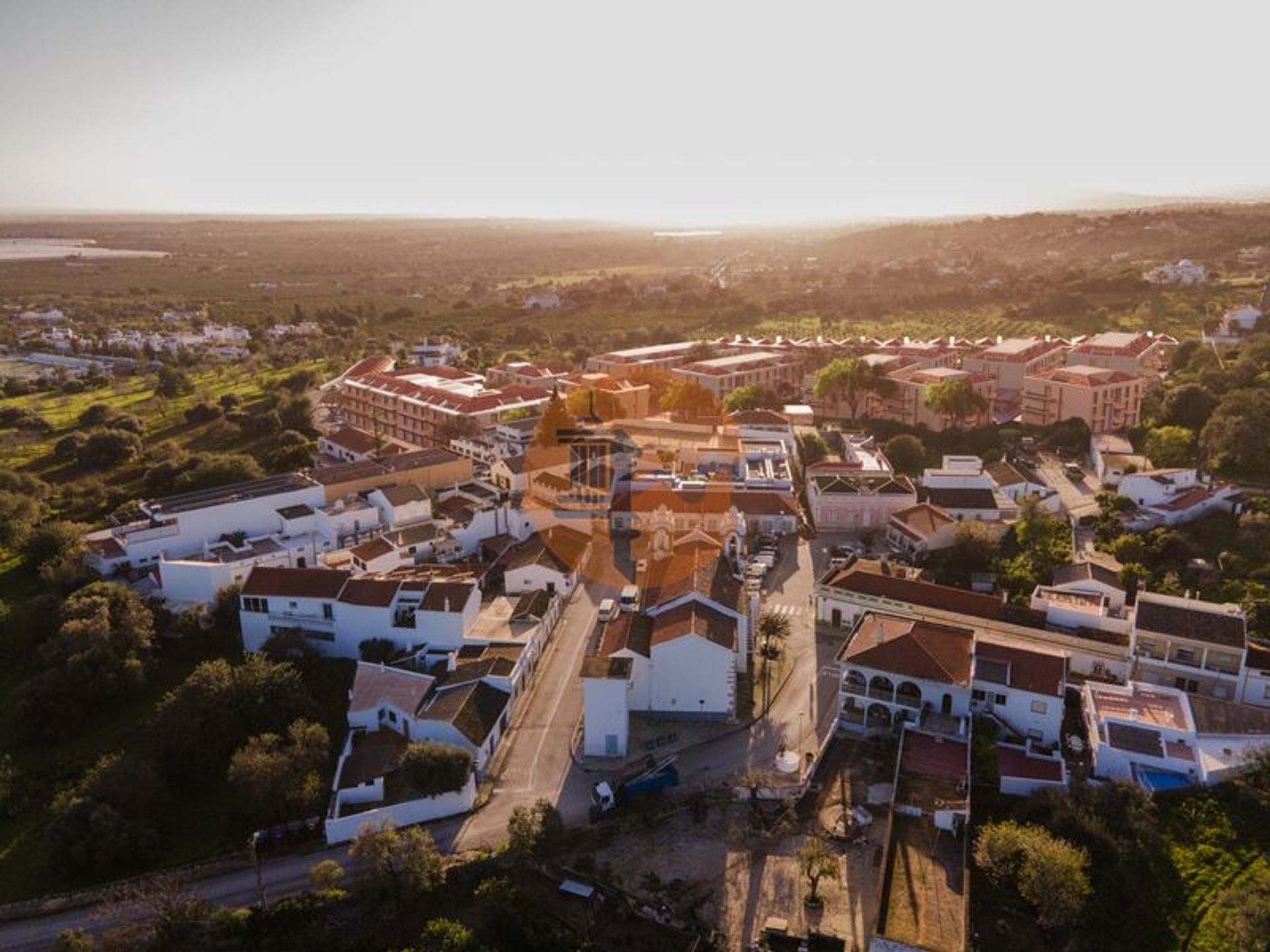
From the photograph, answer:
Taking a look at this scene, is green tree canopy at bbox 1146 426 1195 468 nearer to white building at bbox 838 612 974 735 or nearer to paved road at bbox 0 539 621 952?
white building at bbox 838 612 974 735

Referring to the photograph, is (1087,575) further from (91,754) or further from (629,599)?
(91,754)


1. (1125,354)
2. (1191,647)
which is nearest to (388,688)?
(1191,647)

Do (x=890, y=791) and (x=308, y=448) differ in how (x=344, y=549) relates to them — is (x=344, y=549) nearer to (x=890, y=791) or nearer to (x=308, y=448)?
(x=308, y=448)

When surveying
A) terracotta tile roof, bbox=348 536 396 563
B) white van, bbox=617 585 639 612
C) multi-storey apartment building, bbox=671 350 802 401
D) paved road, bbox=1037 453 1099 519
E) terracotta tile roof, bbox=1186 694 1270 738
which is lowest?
terracotta tile roof, bbox=1186 694 1270 738

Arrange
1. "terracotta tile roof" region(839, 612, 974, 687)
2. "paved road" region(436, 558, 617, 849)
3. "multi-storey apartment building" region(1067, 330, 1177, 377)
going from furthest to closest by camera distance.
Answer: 1. "multi-storey apartment building" region(1067, 330, 1177, 377)
2. "terracotta tile roof" region(839, 612, 974, 687)
3. "paved road" region(436, 558, 617, 849)

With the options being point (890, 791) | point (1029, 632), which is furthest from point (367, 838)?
→ point (1029, 632)

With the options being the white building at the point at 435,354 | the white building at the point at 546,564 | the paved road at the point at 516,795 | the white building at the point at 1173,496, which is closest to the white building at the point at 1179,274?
the white building at the point at 1173,496

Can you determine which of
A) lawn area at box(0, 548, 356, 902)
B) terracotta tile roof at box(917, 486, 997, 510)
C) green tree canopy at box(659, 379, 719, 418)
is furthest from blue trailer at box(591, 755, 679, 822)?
green tree canopy at box(659, 379, 719, 418)
